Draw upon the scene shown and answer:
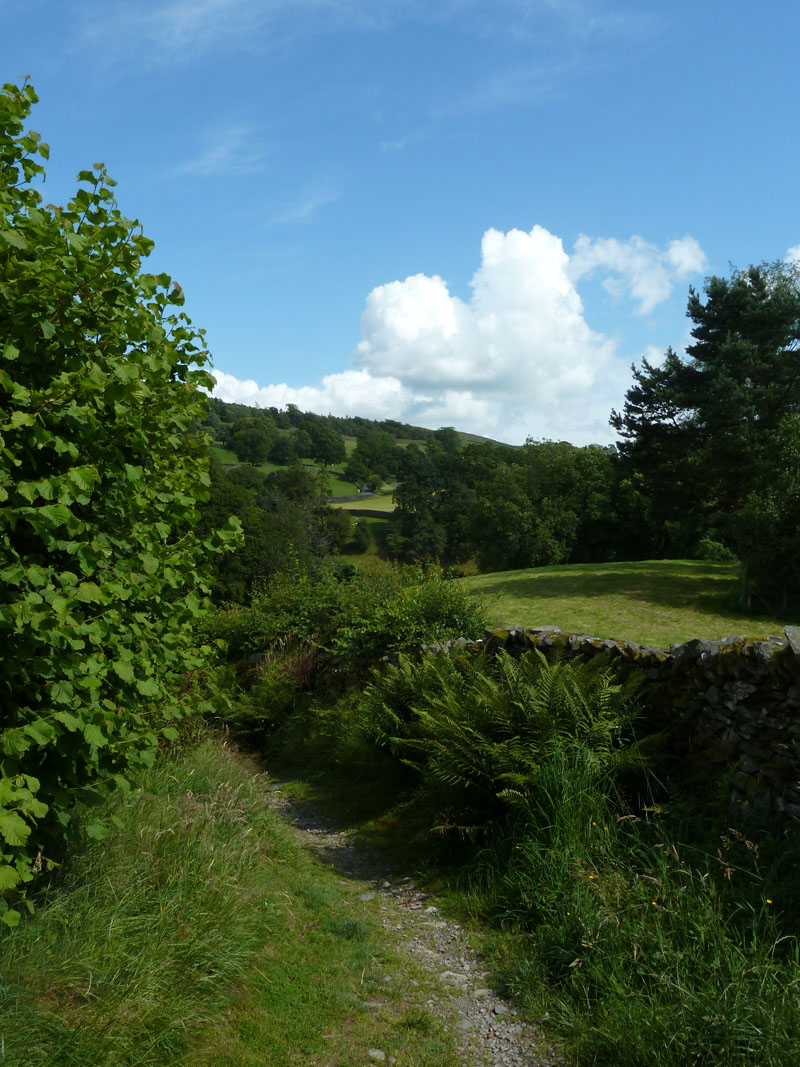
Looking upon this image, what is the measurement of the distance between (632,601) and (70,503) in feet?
65.1

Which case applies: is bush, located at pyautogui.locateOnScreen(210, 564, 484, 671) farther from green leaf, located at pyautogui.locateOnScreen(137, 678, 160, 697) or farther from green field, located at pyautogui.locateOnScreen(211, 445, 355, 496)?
green field, located at pyautogui.locateOnScreen(211, 445, 355, 496)

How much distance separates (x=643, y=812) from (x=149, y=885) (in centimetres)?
376

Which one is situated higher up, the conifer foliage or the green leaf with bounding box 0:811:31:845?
the conifer foliage

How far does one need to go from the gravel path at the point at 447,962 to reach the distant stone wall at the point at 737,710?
7.45 feet

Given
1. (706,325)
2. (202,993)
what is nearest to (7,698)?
(202,993)

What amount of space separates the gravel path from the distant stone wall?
7.45 feet

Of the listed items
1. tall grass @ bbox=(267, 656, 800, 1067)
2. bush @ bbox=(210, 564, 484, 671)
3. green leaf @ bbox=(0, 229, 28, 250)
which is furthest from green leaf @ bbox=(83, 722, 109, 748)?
bush @ bbox=(210, 564, 484, 671)

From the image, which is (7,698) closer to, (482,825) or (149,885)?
(149,885)

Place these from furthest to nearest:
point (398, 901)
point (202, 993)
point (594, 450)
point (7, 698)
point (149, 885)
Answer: point (594, 450)
point (398, 901)
point (149, 885)
point (202, 993)
point (7, 698)

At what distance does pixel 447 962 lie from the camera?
461 centimetres

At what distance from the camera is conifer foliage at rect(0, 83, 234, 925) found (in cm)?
296

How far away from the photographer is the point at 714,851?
4898mm

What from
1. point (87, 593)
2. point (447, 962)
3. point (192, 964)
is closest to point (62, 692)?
point (87, 593)

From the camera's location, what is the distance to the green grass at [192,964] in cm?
315
